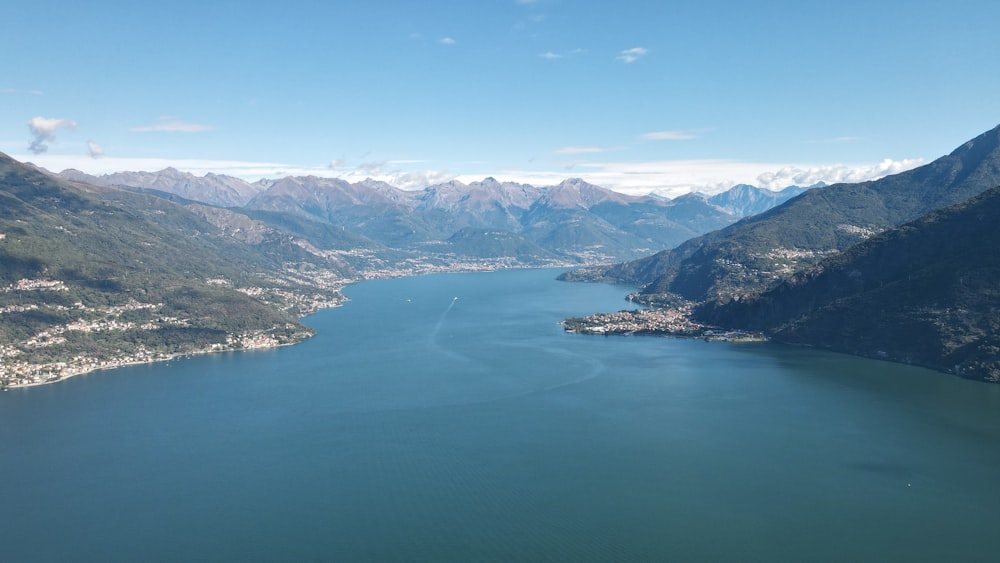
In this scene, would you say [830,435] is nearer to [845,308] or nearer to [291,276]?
[845,308]

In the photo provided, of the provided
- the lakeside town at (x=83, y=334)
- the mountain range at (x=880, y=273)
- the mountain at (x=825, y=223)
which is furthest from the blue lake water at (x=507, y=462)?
the mountain at (x=825, y=223)

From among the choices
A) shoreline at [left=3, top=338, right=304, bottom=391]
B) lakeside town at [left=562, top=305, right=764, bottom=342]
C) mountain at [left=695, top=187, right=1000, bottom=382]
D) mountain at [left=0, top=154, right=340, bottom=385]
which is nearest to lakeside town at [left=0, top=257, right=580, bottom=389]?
shoreline at [left=3, top=338, right=304, bottom=391]

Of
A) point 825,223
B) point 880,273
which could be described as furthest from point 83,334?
point 825,223

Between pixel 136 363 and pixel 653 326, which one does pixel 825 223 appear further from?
pixel 136 363

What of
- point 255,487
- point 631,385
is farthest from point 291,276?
point 255,487

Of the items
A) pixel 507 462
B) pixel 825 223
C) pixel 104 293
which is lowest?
pixel 507 462

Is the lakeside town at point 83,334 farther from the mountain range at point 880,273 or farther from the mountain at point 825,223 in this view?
the mountain at point 825,223
